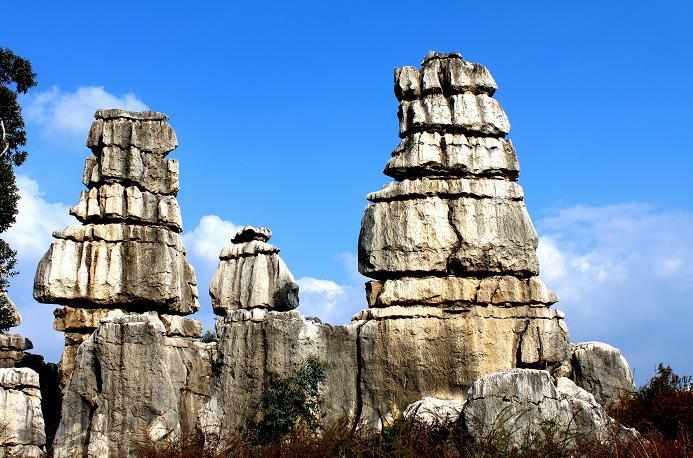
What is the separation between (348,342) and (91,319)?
7430 mm

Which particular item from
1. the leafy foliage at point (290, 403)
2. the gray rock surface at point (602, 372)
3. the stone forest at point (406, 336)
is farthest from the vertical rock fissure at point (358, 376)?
the gray rock surface at point (602, 372)

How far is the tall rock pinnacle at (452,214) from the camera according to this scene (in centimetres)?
1716

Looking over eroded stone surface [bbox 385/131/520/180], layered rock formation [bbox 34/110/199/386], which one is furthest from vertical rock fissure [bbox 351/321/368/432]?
layered rock formation [bbox 34/110/199/386]

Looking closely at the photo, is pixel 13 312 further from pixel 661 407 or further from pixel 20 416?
pixel 661 407

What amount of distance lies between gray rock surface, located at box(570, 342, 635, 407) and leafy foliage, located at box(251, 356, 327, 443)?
573 cm

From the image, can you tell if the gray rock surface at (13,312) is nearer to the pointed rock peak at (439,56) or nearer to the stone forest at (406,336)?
the stone forest at (406,336)

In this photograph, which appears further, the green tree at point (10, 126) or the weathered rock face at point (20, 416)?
the green tree at point (10, 126)

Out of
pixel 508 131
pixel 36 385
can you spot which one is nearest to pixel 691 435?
pixel 508 131

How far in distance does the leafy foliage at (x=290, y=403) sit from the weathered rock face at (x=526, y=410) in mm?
3290

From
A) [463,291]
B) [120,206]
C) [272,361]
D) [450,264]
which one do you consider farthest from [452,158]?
[120,206]

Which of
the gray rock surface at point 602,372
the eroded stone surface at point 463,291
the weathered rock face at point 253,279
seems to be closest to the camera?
the eroded stone surface at point 463,291

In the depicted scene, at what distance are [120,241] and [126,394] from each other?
6066 mm

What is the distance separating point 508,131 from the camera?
18.4 meters

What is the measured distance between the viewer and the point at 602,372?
61.6ft
